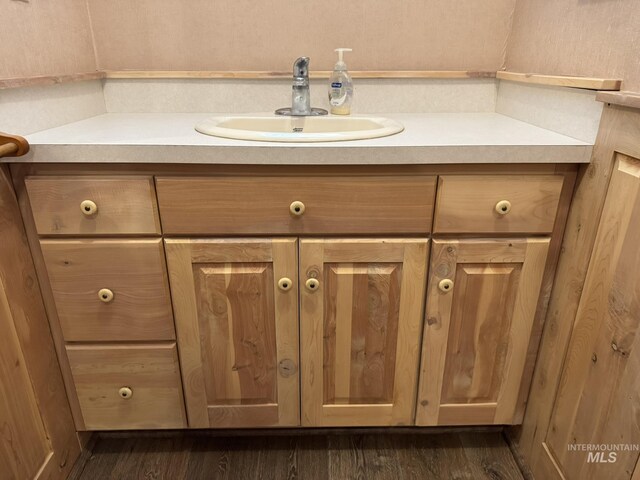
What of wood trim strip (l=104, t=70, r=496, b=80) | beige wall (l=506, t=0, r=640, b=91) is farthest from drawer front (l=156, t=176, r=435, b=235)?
wood trim strip (l=104, t=70, r=496, b=80)

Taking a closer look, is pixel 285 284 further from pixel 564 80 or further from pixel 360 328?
pixel 564 80

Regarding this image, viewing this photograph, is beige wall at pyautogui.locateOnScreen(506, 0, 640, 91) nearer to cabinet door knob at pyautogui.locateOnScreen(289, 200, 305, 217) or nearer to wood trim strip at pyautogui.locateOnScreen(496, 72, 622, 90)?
wood trim strip at pyautogui.locateOnScreen(496, 72, 622, 90)

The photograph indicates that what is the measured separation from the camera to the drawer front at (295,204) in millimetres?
955

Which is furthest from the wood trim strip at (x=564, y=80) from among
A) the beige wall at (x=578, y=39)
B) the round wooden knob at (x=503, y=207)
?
the round wooden knob at (x=503, y=207)

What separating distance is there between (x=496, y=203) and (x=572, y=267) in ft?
0.74

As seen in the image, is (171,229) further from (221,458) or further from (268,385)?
(221,458)

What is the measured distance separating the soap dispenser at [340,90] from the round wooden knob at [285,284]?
22.7 inches

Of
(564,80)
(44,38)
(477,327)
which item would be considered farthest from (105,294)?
(564,80)

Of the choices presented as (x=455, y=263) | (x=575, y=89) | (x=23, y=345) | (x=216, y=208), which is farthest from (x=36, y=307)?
(x=575, y=89)

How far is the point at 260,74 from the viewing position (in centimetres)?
136

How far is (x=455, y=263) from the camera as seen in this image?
3.38 feet

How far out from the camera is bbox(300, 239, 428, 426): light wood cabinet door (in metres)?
1.02

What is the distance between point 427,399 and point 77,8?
58.3 inches

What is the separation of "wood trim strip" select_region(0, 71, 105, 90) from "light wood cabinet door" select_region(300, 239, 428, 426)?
741mm
